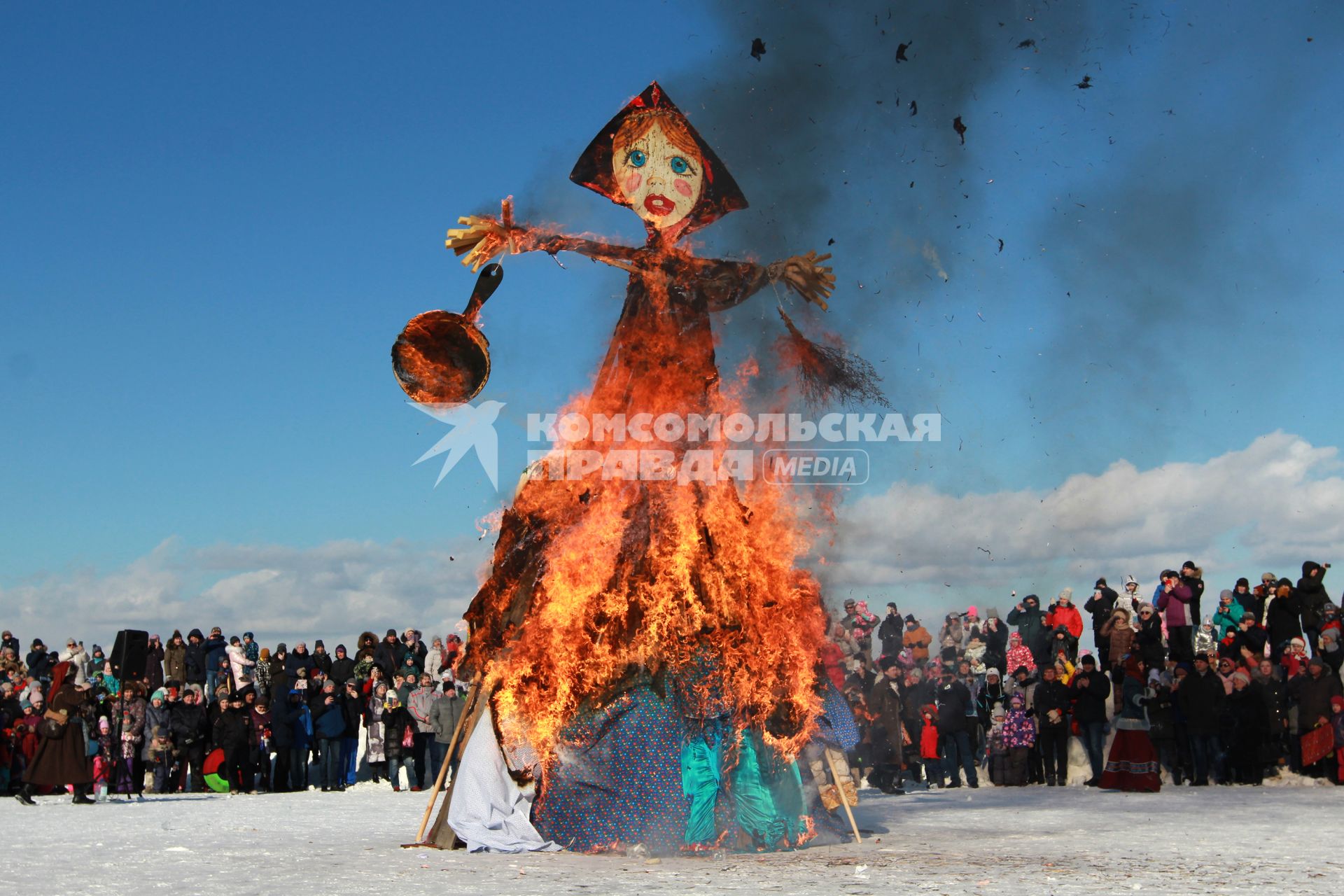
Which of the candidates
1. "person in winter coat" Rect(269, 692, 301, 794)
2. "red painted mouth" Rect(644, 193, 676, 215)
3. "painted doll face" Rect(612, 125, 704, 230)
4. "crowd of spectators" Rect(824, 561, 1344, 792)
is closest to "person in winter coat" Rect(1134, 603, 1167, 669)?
"crowd of spectators" Rect(824, 561, 1344, 792)

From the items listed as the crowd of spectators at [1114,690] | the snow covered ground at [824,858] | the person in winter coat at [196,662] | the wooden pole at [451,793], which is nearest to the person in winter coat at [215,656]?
the person in winter coat at [196,662]

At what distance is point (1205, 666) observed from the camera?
60.8ft

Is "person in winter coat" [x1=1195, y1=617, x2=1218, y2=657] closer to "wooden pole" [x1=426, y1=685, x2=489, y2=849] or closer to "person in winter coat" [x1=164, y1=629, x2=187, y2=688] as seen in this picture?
"wooden pole" [x1=426, y1=685, x2=489, y2=849]

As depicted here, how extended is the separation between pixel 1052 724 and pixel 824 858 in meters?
10.7

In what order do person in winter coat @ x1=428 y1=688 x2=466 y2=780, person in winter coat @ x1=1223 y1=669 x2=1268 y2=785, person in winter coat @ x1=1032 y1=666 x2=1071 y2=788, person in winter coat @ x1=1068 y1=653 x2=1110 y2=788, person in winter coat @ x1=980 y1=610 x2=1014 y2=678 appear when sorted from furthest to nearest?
1. person in winter coat @ x1=980 y1=610 x2=1014 y2=678
2. person in winter coat @ x1=428 y1=688 x2=466 y2=780
3. person in winter coat @ x1=1032 y1=666 x2=1071 y2=788
4. person in winter coat @ x1=1068 y1=653 x2=1110 y2=788
5. person in winter coat @ x1=1223 y1=669 x2=1268 y2=785

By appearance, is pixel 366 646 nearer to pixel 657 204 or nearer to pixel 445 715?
pixel 445 715

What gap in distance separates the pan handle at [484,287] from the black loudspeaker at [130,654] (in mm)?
13208

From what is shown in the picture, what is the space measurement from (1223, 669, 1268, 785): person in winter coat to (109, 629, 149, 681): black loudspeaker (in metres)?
17.2

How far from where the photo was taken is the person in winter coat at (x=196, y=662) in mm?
24406

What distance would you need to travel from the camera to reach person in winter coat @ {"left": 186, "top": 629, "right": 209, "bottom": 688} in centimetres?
2441

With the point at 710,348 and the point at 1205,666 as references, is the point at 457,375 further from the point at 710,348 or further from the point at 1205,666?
the point at 1205,666

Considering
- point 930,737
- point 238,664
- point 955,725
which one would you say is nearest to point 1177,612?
point 955,725

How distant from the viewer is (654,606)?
1080 cm

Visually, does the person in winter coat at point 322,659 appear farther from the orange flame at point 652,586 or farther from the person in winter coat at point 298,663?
the orange flame at point 652,586
